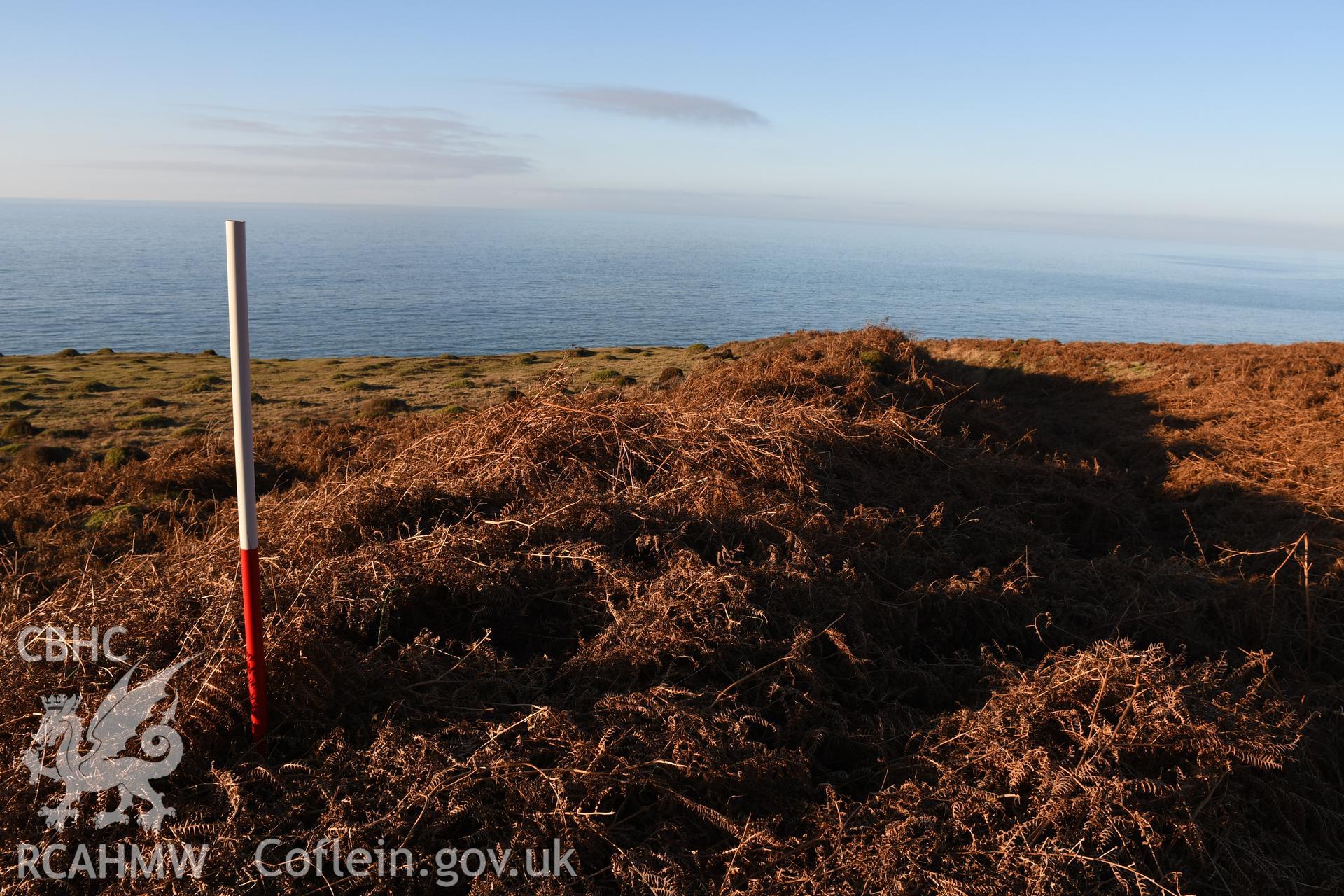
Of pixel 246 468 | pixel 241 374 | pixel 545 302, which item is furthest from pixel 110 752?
pixel 545 302

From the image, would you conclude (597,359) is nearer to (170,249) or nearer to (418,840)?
(418,840)

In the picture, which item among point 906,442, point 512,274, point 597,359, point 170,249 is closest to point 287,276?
point 512,274

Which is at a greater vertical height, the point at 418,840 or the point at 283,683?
the point at 283,683

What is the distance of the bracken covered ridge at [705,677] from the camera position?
361 centimetres

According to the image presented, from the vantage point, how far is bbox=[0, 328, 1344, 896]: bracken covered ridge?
361cm

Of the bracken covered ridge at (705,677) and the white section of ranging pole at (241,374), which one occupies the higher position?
the white section of ranging pole at (241,374)

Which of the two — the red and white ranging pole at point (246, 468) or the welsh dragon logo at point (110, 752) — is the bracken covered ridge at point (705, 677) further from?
the red and white ranging pole at point (246, 468)

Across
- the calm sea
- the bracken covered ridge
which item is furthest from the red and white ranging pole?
the calm sea

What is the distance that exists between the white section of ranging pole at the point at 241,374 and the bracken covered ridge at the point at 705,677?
3.04 feet

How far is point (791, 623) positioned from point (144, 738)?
358cm

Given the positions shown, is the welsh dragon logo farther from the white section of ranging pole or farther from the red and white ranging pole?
the white section of ranging pole

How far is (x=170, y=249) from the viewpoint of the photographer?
16662cm

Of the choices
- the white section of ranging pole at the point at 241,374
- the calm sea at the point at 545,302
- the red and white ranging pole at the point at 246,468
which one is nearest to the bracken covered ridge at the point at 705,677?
the red and white ranging pole at the point at 246,468

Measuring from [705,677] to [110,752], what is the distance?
2.97 m
